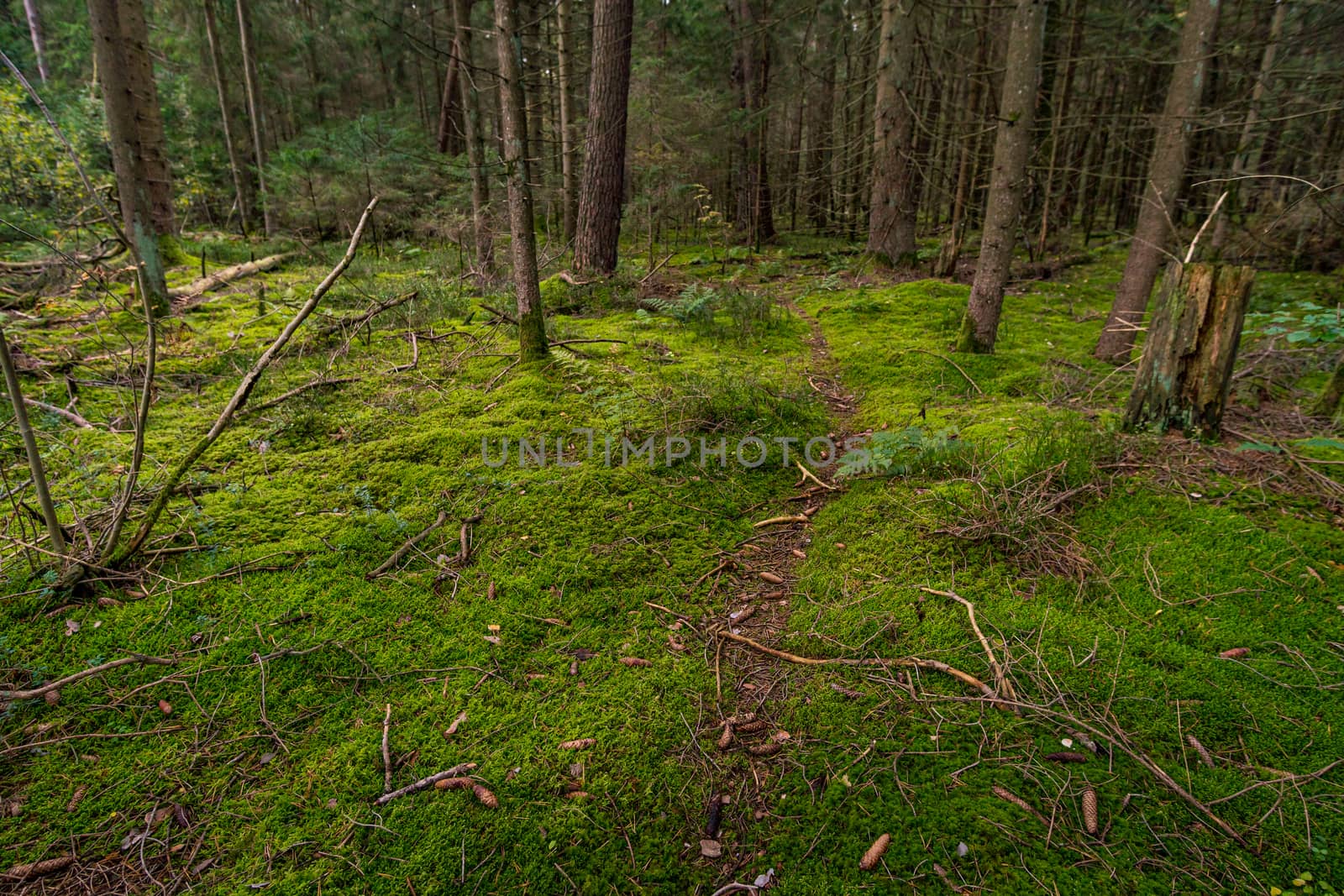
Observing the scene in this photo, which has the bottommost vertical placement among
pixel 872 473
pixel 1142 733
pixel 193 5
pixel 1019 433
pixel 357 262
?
pixel 1142 733

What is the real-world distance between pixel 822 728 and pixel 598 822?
89 centimetres

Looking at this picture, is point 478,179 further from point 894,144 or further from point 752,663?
point 752,663

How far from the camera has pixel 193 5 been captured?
1820 centimetres

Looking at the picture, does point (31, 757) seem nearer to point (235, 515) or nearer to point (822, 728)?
point (235, 515)

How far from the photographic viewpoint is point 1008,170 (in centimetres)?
514

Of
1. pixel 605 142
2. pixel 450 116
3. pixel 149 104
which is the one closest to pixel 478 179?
pixel 605 142

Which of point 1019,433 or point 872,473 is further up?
point 1019,433

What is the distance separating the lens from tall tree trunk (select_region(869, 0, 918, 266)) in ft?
28.6

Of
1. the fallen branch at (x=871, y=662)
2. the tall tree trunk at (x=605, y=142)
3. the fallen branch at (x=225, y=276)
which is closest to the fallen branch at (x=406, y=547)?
the fallen branch at (x=871, y=662)

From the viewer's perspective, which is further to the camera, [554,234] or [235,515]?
[554,234]

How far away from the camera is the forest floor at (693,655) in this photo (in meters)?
1.79

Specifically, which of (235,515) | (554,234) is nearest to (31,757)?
(235,515)

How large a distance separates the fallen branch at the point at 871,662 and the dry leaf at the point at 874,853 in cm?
72

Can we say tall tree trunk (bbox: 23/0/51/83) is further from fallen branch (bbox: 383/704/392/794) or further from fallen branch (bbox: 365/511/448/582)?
fallen branch (bbox: 383/704/392/794)
